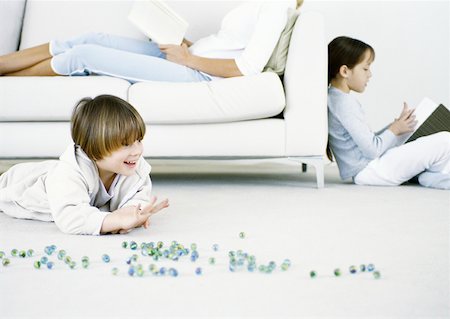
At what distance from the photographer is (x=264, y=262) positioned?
49.8 inches

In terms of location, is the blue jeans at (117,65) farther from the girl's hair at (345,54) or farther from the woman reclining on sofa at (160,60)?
the girl's hair at (345,54)

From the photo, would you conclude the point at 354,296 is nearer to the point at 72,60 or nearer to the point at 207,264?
the point at 207,264

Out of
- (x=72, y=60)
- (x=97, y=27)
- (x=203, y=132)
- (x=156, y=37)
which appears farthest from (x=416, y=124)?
(x=97, y=27)

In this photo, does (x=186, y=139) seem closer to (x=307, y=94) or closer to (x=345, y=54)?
(x=307, y=94)

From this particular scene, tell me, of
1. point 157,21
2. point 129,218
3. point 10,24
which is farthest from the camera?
point 10,24

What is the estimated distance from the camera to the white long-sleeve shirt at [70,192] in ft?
5.08

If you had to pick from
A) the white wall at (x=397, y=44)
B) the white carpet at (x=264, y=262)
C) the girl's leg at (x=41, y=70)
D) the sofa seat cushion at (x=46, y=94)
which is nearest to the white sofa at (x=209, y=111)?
the sofa seat cushion at (x=46, y=94)

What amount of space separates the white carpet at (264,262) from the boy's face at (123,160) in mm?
165

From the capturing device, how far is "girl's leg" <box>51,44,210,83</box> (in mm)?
2492

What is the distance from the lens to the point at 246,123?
2.48 m

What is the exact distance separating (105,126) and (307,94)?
3.67 feet

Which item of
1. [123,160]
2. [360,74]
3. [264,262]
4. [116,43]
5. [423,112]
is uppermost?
[116,43]

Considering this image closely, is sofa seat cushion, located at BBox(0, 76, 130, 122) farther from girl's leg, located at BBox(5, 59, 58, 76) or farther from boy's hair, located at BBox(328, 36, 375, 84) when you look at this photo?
boy's hair, located at BBox(328, 36, 375, 84)

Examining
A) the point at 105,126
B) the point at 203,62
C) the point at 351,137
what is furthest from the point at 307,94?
the point at 105,126
